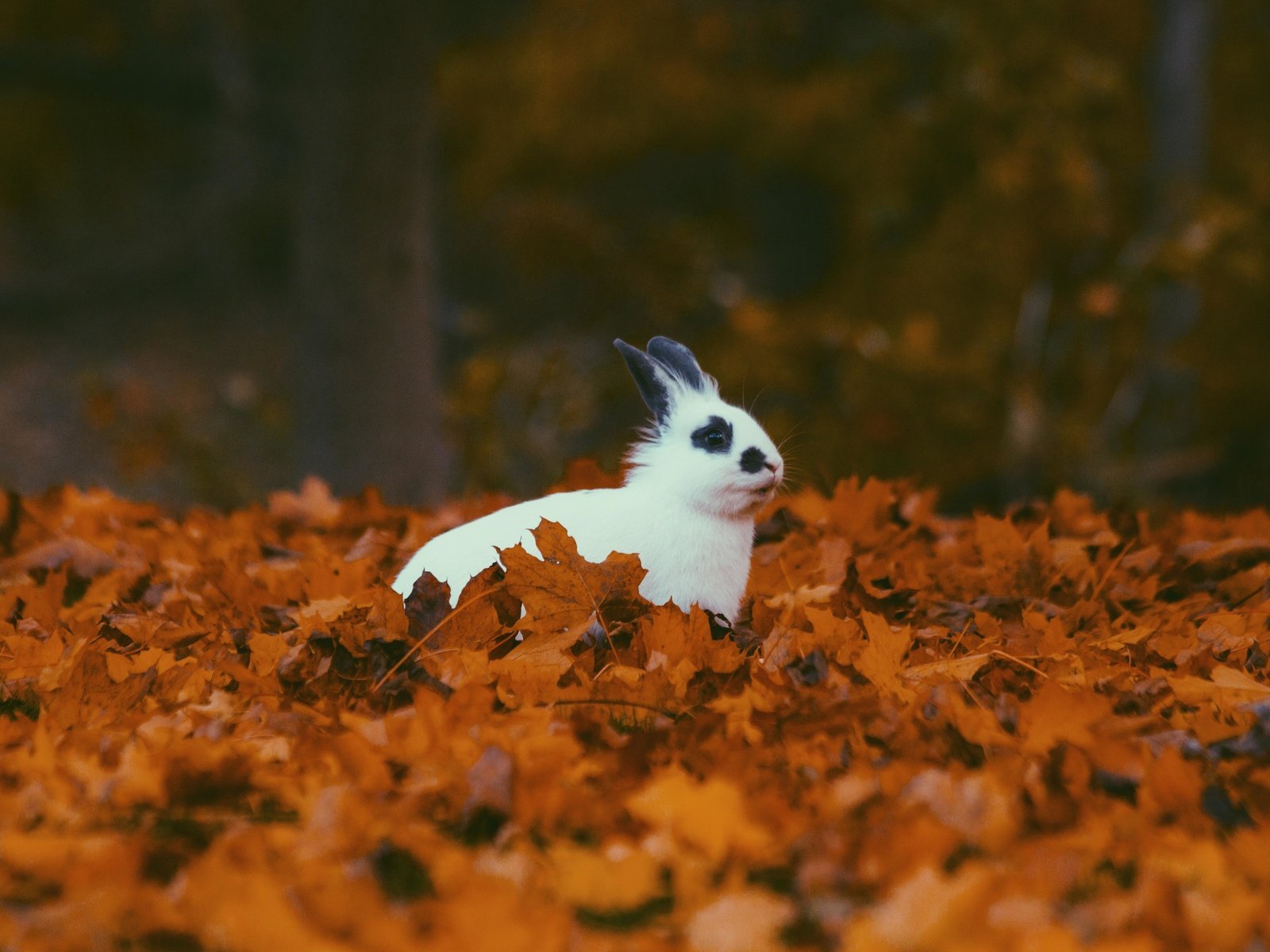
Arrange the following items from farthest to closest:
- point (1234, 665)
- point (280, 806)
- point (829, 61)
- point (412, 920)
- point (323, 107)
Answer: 1. point (829, 61)
2. point (323, 107)
3. point (1234, 665)
4. point (280, 806)
5. point (412, 920)

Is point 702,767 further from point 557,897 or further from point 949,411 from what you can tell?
point 949,411

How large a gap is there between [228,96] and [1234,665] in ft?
28.7

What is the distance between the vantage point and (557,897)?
5.29 feet

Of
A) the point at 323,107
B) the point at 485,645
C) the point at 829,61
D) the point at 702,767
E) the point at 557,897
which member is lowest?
the point at 557,897

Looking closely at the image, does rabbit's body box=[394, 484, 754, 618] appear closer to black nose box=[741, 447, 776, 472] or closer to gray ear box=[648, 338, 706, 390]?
black nose box=[741, 447, 776, 472]

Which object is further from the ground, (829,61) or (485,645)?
(829,61)

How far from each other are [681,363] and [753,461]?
40cm

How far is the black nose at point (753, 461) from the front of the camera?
9.48 ft

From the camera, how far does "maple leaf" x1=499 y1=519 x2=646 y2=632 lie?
247 centimetres

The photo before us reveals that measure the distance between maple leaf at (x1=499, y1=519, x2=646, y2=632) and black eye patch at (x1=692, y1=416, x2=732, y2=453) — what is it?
501mm

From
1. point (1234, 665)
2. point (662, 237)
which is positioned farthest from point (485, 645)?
point (662, 237)

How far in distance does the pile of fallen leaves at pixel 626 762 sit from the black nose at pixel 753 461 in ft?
0.97

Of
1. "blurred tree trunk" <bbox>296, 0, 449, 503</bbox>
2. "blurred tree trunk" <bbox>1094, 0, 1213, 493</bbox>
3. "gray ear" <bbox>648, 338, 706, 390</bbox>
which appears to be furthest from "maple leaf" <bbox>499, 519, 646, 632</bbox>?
"blurred tree trunk" <bbox>1094, 0, 1213, 493</bbox>

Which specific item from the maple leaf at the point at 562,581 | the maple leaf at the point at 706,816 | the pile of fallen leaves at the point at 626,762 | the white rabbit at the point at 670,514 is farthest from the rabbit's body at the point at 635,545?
the maple leaf at the point at 706,816
